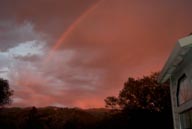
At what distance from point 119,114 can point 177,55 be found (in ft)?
85.3

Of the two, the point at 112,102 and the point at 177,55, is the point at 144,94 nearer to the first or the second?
the point at 112,102

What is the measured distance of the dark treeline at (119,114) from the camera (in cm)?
3100

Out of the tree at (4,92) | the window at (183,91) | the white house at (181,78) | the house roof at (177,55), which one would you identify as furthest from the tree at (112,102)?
the window at (183,91)

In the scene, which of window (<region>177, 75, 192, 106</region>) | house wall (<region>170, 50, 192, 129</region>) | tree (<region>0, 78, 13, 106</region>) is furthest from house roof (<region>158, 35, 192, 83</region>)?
tree (<region>0, 78, 13, 106</region>)

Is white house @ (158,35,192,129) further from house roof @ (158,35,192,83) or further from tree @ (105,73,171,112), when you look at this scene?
tree @ (105,73,171,112)

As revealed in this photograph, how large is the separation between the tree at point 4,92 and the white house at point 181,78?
35692mm

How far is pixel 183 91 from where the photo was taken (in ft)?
29.9

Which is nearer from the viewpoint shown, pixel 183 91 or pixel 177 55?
pixel 177 55

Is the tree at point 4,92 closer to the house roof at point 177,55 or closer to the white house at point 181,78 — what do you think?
the white house at point 181,78

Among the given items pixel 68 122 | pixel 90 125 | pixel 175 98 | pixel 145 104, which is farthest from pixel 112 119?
pixel 175 98

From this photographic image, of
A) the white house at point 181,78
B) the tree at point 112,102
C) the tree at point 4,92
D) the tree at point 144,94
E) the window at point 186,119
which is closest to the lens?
the white house at point 181,78

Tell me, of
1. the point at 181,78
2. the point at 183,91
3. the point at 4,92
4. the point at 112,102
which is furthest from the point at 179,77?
the point at 4,92

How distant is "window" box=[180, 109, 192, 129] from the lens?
8.62 meters

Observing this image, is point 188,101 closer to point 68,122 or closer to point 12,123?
point 68,122
